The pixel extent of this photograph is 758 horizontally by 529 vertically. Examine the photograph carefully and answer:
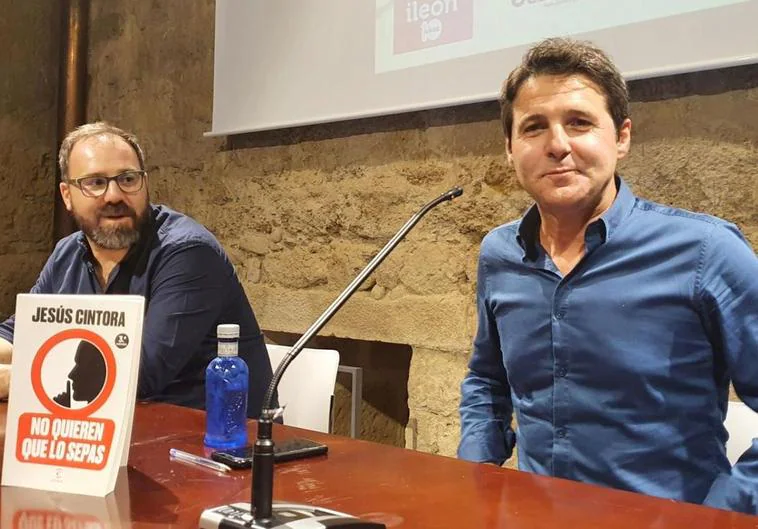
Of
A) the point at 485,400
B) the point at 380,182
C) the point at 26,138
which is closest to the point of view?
the point at 485,400

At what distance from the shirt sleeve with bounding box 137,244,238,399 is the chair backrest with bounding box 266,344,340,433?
0.80ft

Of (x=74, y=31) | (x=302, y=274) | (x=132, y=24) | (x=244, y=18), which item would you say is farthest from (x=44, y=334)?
(x=74, y=31)

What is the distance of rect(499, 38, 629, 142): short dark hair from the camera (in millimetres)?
1333

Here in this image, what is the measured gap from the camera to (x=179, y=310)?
69.9 inches

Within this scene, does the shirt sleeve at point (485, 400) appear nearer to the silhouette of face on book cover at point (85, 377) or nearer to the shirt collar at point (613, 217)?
the shirt collar at point (613, 217)

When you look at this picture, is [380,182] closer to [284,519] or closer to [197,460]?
[197,460]

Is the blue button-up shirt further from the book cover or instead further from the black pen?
the book cover

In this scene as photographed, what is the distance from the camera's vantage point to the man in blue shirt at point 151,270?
5.77ft

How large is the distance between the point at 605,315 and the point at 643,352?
0.08m

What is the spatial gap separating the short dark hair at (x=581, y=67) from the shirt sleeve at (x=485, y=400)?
1.17ft

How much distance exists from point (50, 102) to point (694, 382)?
3.57 meters

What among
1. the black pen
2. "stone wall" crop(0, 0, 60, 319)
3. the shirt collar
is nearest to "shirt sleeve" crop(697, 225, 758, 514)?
the shirt collar

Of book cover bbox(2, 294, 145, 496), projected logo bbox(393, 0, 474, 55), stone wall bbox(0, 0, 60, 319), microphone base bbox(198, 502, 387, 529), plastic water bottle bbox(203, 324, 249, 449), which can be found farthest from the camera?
stone wall bbox(0, 0, 60, 319)

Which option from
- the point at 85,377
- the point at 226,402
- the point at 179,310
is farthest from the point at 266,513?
the point at 179,310
